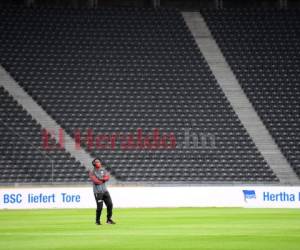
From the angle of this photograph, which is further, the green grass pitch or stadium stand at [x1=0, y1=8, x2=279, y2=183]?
stadium stand at [x1=0, y1=8, x2=279, y2=183]

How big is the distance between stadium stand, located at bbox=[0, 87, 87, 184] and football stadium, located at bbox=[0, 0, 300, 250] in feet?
Answer: 0.19

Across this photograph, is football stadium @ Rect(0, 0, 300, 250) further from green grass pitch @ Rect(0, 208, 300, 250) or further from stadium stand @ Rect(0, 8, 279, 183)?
green grass pitch @ Rect(0, 208, 300, 250)

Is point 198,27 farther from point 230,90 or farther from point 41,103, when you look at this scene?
point 41,103

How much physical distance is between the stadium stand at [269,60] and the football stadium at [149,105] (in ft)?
0.21

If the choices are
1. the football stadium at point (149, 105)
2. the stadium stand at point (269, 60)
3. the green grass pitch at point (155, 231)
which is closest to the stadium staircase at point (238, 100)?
the football stadium at point (149, 105)

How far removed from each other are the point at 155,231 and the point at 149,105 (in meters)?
24.1

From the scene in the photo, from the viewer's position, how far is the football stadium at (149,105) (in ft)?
118

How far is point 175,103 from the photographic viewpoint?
1769 inches

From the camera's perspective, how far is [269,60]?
1890 inches

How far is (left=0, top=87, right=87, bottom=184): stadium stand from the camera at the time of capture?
132 feet

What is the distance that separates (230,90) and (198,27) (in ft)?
18.0

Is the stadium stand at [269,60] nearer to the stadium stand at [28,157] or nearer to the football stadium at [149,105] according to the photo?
the football stadium at [149,105]

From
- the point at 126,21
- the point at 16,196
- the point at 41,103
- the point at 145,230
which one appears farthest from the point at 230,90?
the point at 145,230

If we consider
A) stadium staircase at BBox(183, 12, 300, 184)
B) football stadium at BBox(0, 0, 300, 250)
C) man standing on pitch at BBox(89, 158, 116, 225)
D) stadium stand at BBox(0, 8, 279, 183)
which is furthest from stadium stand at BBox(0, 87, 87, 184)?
man standing on pitch at BBox(89, 158, 116, 225)
